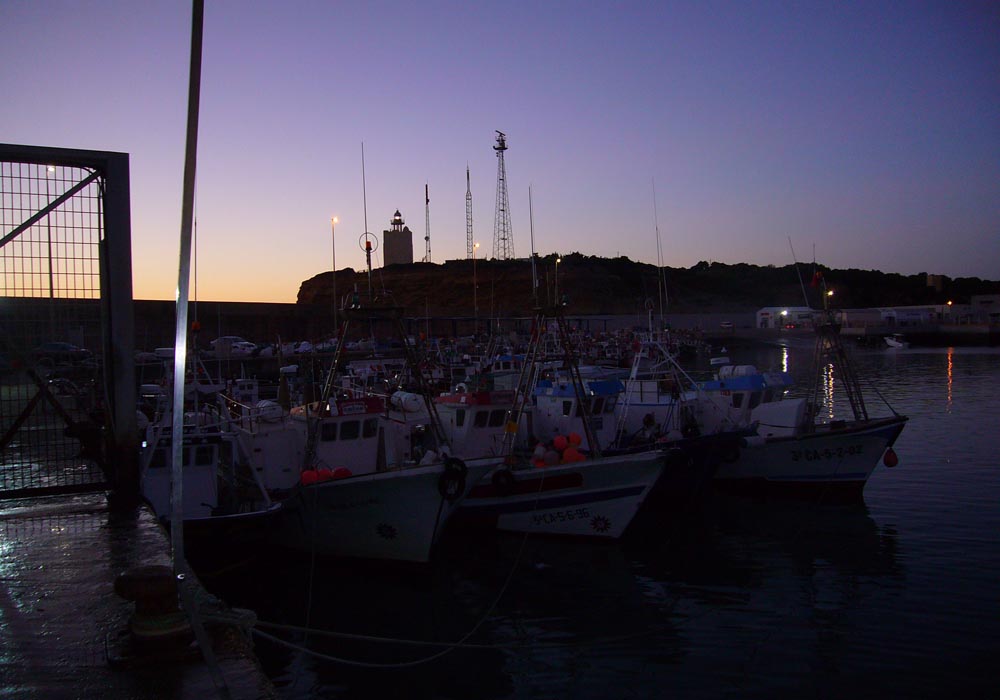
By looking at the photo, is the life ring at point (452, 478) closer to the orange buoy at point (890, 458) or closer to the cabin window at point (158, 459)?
the cabin window at point (158, 459)

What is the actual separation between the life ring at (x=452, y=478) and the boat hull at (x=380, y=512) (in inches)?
2.4

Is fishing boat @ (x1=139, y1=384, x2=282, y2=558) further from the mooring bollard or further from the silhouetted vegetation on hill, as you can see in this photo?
the silhouetted vegetation on hill

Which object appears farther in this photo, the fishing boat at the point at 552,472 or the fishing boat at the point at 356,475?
the fishing boat at the point at 552,472

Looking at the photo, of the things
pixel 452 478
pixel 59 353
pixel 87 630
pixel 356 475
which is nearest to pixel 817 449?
pixel 452 478

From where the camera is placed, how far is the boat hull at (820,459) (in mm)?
19828

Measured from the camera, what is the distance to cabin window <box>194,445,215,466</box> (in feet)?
47.7

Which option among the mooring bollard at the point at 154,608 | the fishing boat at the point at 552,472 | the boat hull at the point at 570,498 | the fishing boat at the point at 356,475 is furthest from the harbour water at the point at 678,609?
the mooring bollard at the point at 154,608

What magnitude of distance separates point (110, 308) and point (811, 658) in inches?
397

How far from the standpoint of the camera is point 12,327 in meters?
7.64

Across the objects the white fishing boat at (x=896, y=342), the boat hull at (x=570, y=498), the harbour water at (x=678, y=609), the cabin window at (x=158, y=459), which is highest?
the white fishing boat at (x=896, y=342)

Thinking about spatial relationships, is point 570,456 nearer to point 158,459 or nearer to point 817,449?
point 817,449

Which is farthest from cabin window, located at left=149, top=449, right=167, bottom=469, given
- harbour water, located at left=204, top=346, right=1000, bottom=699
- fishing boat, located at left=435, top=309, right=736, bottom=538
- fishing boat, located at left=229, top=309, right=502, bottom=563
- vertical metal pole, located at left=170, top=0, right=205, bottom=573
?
vertical metal pole, located at left=170, top=0, right=205, bottom=573

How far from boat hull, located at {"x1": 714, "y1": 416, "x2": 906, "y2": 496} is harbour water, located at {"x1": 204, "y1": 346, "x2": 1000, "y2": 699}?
801mm

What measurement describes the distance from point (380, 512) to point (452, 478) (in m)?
1.66
